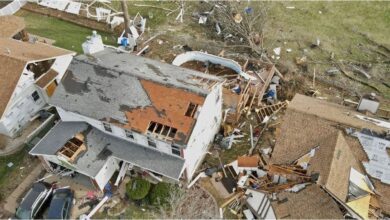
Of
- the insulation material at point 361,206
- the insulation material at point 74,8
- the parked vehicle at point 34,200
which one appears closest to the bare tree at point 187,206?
the parked vehicle at point 34,200

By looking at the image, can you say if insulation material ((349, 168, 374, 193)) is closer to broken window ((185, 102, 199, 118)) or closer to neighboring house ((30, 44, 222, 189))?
neighboring house ((30, 44, 222, 189))

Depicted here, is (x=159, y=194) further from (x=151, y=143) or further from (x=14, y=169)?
(x=14, y=169)

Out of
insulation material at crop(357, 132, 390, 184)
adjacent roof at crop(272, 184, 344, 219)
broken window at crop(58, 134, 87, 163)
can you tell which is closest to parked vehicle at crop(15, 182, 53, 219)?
broken window at crop(58, 134, 87, 163)

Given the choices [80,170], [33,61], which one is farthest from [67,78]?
[80,170]

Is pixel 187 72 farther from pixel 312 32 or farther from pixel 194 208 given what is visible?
pixel 312 32

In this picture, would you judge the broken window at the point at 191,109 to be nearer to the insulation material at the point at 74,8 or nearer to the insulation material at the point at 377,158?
the insulation material at the point at 377,158

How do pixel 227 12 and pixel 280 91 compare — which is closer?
pixel 280 91
